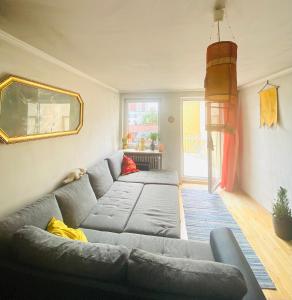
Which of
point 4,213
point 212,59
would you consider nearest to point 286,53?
point 212,59

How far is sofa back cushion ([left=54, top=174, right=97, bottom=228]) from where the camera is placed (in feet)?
6.40

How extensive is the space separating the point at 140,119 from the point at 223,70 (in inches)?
149

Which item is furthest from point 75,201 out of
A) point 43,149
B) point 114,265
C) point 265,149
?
point 265,149

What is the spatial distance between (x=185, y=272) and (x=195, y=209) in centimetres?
249

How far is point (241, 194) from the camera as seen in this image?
4.04 m

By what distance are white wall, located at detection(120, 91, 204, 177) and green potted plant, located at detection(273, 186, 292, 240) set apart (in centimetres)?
243

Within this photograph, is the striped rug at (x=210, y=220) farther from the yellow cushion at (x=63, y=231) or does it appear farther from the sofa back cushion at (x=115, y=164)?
the yellow cushion at (x=63, y=231)

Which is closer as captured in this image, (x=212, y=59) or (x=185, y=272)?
(x=185, y=272)

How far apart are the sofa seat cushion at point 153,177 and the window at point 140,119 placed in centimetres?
127

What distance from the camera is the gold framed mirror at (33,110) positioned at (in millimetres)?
1651

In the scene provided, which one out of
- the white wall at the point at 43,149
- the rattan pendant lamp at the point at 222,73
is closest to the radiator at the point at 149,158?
the white wall at the point at 43,149

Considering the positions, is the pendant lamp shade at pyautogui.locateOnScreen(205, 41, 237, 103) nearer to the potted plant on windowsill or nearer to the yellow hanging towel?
the yellow hanging towel

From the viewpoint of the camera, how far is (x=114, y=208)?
7.77 feet

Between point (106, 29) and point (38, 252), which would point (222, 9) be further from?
point (38, 252)
